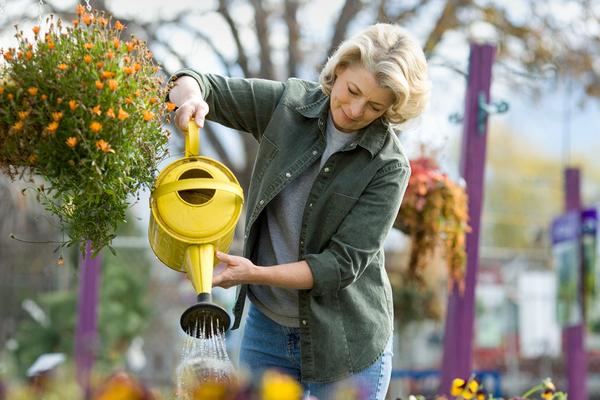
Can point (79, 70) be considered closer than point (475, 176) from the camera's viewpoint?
Yes

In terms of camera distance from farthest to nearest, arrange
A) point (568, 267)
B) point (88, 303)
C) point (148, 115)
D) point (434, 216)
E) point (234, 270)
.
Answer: point (568, 267) → point (88, 303) → point (434, 216) → point (234, 270) → point (148, 115)

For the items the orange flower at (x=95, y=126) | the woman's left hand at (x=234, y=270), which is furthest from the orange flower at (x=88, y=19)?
the woman's left hand at (x=234, y=270)

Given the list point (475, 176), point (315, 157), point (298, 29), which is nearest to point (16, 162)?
point (315, 157)

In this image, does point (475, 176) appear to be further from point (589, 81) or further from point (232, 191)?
point (589, 81)

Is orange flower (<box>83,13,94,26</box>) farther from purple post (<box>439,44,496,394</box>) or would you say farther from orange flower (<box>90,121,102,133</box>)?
purple post (<box>439,44,496,394</box>)

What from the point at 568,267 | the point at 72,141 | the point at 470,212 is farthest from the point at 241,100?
the point at 568,267

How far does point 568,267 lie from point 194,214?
193 inches

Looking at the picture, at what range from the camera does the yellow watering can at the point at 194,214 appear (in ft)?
7.22

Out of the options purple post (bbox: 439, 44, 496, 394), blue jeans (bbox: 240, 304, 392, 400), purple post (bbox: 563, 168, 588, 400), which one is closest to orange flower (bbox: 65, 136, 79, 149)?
blue jeans (bbox: 240, 304, 392, 400)

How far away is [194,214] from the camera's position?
2209 millimetres

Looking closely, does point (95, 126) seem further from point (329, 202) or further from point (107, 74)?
point (329, 202)

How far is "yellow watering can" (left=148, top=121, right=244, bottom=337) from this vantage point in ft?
7.22

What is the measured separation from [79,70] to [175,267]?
54cm

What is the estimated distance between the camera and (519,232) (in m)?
23.4
